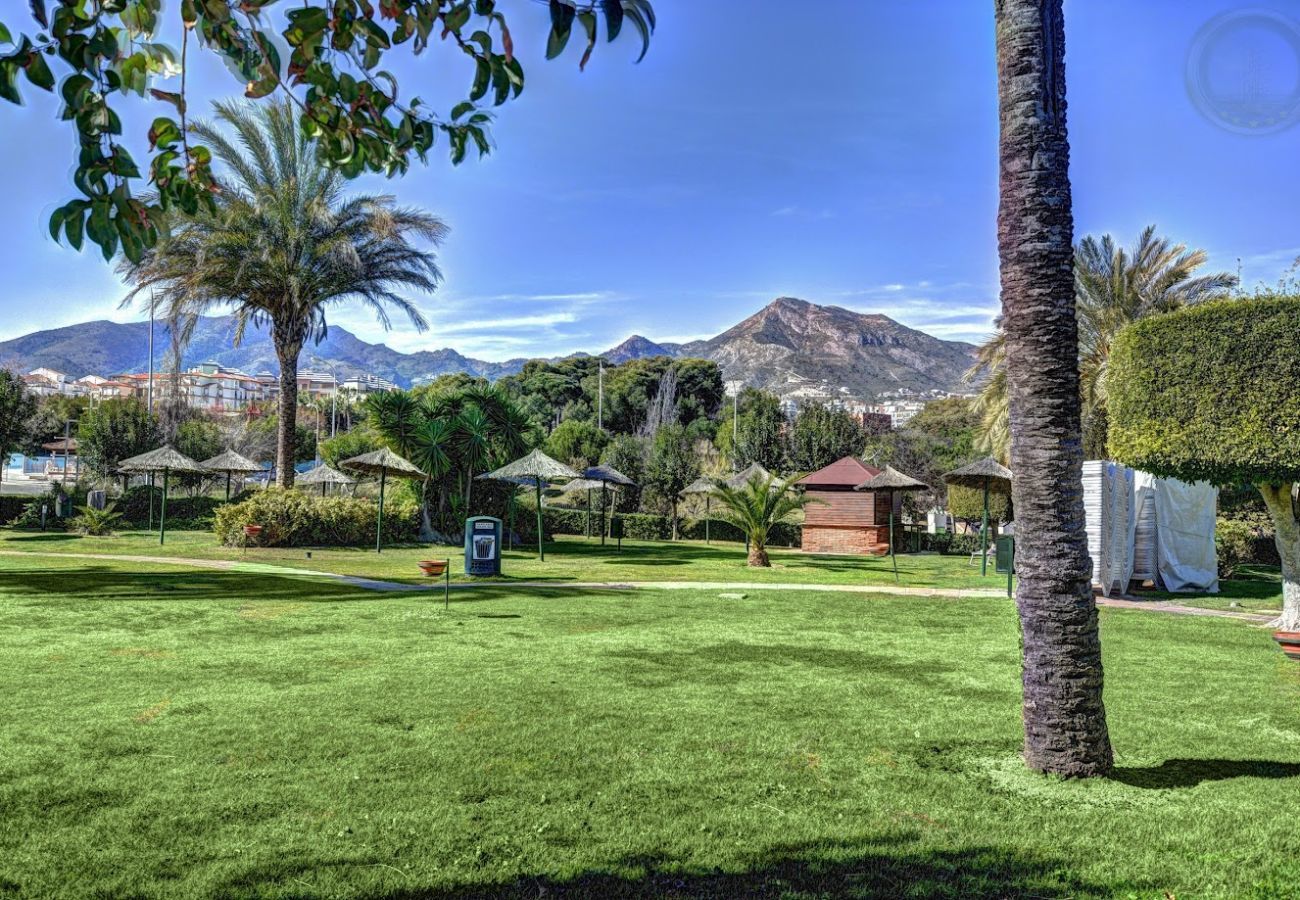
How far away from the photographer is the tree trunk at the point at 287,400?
2727 cm

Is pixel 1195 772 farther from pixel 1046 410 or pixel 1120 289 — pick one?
pixel 1120 289

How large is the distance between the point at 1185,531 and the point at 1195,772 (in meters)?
15.2

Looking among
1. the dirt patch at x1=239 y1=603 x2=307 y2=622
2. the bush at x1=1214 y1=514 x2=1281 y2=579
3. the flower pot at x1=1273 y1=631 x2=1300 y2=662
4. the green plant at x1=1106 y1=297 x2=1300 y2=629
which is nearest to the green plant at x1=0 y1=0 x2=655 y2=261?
the flower pot at x1=1273 y1=631 x2=1300 y2=662

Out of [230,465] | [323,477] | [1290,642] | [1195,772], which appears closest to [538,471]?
[323,477]

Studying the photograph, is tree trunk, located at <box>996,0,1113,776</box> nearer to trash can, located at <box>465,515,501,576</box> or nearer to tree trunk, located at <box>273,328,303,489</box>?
trash can, located at <box>465,515,501,576</box>

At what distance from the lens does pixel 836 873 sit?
12.3 ft

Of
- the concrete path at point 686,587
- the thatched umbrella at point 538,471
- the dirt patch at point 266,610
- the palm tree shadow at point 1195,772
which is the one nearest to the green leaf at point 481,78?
the palm tree shadow at point 1195,772

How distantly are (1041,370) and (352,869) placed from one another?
4.08 metres

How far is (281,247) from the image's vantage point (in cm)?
2650

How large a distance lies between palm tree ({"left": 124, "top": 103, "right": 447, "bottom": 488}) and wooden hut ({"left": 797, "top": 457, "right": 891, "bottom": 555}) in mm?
15372

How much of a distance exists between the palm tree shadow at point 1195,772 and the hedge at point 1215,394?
7.18 meters

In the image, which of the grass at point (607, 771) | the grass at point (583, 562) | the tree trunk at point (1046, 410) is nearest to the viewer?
the grass at point (607, 771)

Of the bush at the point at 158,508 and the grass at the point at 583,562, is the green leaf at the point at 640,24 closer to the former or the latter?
the grass at the point at 583,562

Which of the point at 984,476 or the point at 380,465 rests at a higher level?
the point at 380,465
